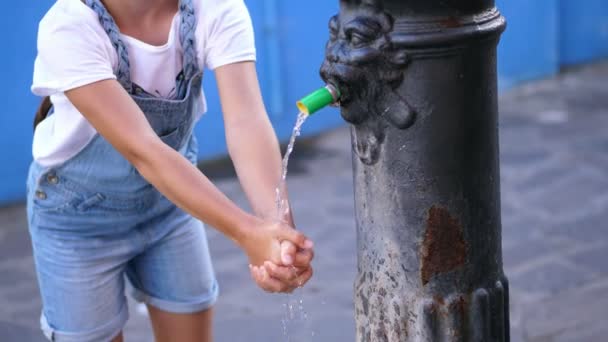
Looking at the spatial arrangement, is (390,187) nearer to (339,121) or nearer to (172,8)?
(172,8)

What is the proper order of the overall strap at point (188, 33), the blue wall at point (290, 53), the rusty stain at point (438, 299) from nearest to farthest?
the rusty stain at point (438, 299), the overall strap at point (188, 33), the blue wall at point (290, 53)

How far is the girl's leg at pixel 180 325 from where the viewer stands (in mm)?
2398

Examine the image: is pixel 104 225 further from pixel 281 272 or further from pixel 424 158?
pixel 424 158

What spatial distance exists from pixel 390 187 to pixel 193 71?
61cm

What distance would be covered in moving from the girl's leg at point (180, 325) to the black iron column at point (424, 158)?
64cm

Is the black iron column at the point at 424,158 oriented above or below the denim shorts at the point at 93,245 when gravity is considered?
above

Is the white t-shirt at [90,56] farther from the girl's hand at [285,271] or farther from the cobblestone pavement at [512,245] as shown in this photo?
the cobblestone pavement at [512,245]

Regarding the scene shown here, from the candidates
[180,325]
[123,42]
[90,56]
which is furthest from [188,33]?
[180,325]

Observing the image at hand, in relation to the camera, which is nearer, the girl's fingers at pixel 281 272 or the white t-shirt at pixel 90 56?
the girl's fingers at pixel 281 272

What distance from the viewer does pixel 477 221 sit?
5.91 ft

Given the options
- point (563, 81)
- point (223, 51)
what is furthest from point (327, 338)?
point (563, 81)

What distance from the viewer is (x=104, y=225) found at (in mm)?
2250

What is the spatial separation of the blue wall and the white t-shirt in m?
2.30

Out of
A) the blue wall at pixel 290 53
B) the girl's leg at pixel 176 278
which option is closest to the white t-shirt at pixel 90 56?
the girl's leg at pixel 176 278
